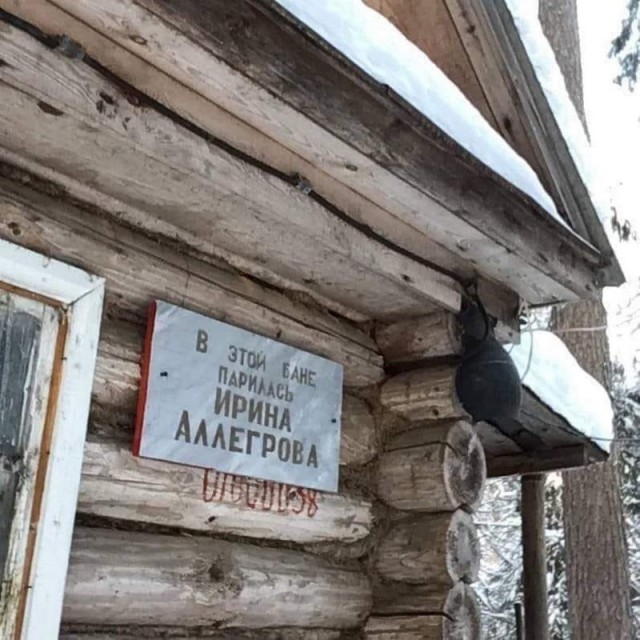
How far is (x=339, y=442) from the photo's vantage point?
2.92 metres

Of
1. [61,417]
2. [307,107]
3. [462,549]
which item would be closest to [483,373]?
[462,549]

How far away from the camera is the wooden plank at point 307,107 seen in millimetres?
1750

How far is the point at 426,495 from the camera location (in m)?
2.98

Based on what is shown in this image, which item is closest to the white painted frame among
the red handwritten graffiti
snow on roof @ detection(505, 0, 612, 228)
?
the red handwritten graffiti

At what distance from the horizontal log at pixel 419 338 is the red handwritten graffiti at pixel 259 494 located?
25.4 inches

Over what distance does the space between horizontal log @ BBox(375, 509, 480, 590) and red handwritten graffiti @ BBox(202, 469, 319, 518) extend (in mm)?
373

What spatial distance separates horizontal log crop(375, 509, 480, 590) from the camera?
291cm

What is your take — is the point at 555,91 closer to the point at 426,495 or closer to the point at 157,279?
the point at 426,495

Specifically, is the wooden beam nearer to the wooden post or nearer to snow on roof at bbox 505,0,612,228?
the wooden post

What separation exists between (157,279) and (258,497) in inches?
28.1

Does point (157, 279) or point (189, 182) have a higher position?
point (189, 182)

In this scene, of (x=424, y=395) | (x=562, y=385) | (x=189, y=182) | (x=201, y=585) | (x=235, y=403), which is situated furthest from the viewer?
(x=562, y=385)

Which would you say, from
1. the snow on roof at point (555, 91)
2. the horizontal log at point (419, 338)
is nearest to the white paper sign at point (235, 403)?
the horizontal log at point (419, 338)

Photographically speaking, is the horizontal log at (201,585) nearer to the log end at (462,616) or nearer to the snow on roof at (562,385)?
the log end at (462,616)
